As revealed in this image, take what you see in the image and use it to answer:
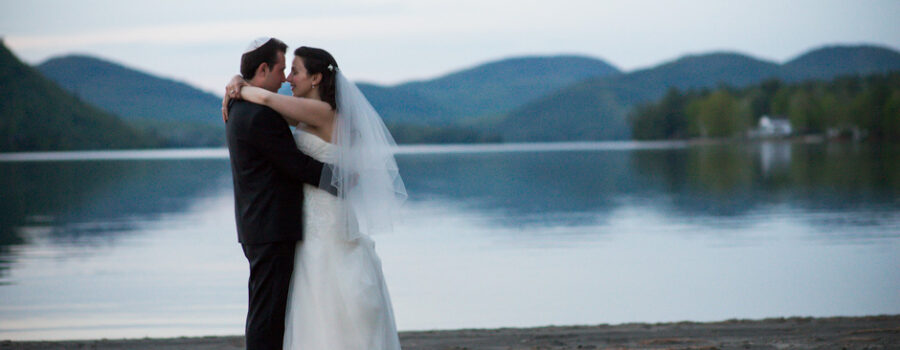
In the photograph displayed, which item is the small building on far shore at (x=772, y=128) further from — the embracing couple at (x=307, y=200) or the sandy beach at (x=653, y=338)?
the embracing couple at (x=307, y=200)

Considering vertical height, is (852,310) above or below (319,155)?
below

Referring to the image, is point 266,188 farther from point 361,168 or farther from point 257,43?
point 257,43

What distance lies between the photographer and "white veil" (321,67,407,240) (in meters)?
4.64

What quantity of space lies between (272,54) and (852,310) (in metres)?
8.03

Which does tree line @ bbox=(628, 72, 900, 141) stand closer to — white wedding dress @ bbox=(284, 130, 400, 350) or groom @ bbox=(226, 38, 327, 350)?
white wedding dress @ bbox=(284, 130, 400, 350)

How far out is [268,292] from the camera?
4.59m

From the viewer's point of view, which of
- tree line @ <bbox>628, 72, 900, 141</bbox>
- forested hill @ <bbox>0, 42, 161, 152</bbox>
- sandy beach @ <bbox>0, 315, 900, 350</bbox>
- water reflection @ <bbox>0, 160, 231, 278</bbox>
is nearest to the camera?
sandy beach @ <bbox>0, 315, 900, 350</bbox>

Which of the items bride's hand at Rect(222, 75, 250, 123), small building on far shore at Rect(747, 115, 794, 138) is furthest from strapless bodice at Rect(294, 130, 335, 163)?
small building on far shore at Rect(747, 115, 794, 138)

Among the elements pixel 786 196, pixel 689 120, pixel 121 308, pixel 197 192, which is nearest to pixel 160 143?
pixel 689 120

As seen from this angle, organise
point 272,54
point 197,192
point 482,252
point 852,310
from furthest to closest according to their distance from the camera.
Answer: point 197,192, point 482,252, point 852,310, point 272,54

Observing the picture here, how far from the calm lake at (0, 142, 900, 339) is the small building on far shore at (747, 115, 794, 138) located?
5764 inches

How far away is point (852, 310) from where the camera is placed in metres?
10.5

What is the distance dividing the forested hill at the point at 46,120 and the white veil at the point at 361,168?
523ft

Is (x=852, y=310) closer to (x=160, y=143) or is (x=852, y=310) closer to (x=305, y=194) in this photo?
(x=305, y=194)
